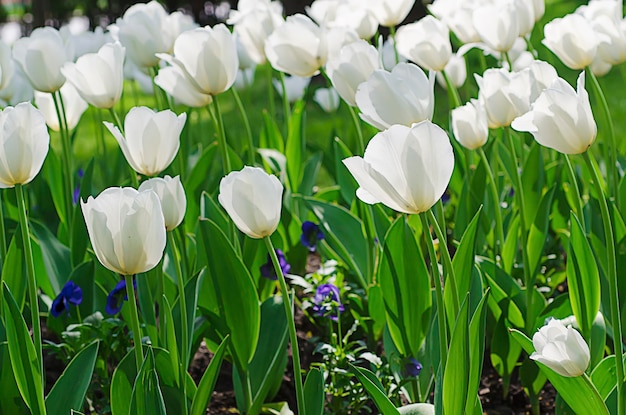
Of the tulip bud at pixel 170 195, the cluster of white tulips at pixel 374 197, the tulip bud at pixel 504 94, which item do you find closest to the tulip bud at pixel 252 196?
the cluster of white tulips at pixel 374 197

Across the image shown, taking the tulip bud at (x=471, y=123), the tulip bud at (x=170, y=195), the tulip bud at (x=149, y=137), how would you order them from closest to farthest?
the tulip bud at (x=170, y=195) → the tulip bud at (x=149, y=137) → the tulip bud at (x=471, y=123)

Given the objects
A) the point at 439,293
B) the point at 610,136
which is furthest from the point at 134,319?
the point at 610,136

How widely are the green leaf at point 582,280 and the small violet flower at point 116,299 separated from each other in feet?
3.03

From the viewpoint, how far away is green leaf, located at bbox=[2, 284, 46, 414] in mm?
1538

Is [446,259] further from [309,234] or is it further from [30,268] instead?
[309,234]

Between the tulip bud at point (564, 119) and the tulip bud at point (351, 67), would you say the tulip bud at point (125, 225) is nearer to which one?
the tulip bud at point (564, 119)

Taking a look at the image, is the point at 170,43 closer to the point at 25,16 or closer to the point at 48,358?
the point at 48,358

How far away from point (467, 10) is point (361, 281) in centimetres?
77

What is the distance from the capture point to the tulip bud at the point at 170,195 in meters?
1.49

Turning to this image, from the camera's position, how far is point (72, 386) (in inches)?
64.2

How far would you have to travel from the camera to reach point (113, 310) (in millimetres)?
1919

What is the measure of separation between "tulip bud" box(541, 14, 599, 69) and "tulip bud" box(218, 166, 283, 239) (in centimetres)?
91

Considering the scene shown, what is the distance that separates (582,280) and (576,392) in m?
0.34

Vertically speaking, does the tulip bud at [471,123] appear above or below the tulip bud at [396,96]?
below
